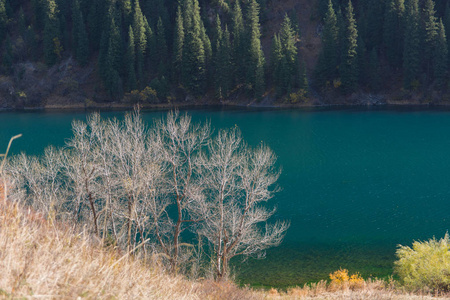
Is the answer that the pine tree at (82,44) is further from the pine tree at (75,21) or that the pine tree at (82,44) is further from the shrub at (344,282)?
the shrub at (344,282)

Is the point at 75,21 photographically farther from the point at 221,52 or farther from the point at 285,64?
the point at 285,64

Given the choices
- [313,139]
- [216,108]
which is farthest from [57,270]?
[216,108]

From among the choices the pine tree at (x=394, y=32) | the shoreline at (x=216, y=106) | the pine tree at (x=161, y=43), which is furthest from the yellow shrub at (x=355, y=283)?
the pine tree at (x=161, y=43)

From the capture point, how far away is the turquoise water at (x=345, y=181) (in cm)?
2302

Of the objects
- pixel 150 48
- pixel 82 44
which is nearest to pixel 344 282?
pixel 150 48

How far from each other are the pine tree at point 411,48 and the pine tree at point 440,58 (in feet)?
8.99

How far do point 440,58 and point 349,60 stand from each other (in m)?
14.0

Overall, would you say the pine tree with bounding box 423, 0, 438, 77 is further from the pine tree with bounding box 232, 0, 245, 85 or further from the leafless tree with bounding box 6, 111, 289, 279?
the leafless tree with bounding box 6, 111, 289, 279

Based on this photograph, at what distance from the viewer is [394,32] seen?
231 ft

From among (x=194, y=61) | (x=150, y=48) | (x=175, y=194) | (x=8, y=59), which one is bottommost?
(x=175, y=194)

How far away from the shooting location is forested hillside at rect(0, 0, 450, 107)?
6812 centimetres

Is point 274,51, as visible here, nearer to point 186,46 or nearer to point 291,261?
point 186,46

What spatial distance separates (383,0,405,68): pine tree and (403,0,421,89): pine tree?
10.7ft

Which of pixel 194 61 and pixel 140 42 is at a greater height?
pixel 140 42
